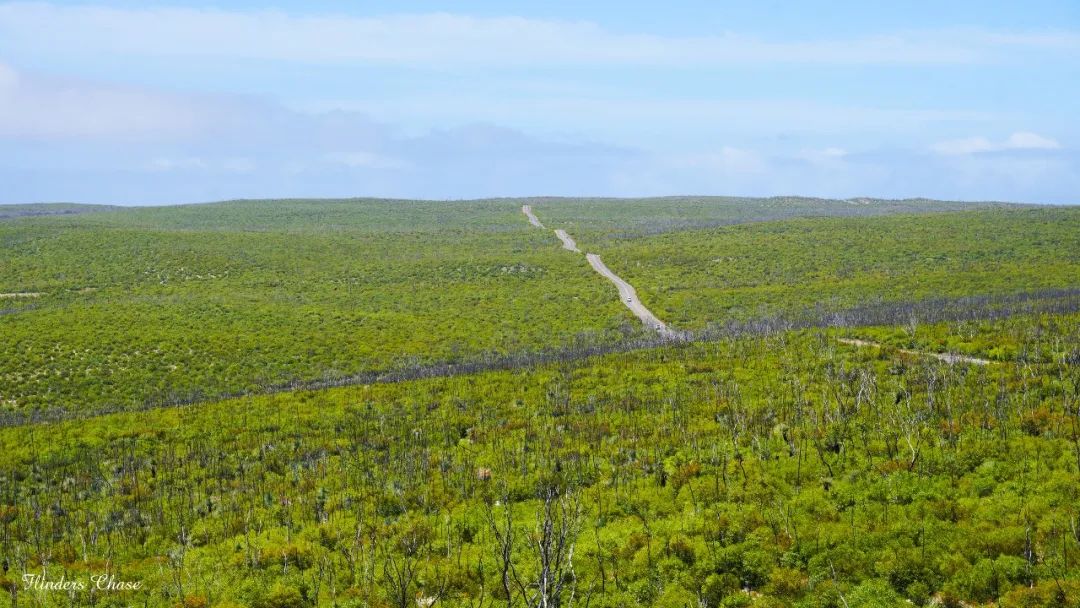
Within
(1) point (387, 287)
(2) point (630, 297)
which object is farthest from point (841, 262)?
(1) point (387, 287)

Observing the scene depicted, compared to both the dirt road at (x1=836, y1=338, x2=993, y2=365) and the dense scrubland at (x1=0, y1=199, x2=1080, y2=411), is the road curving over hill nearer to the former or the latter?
the dense scrubland at (x1=0, y1=199, x2=1080, y2=411)

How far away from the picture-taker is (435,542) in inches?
686

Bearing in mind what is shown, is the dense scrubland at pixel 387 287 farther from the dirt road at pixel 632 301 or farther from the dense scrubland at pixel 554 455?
the dirt road at pixel 632 301

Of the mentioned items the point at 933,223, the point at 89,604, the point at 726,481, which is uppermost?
the point at 933,223

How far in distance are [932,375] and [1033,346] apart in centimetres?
846

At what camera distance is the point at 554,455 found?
23.5 metres

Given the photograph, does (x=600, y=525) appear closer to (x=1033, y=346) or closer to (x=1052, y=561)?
(x=1052, y=561)

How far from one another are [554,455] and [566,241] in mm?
102468

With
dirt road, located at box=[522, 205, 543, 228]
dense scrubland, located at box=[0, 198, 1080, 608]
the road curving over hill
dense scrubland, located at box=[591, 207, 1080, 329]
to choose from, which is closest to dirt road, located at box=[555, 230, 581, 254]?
the road curving over hill

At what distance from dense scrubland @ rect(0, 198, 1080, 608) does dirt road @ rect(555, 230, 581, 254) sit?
46.2 metres

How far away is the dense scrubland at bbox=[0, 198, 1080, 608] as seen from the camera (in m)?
14.7

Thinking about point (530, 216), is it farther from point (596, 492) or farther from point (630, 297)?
point (596, 492)

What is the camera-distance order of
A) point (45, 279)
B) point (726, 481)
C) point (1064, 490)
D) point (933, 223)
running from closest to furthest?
point (1064, 490) < point (726, 481) < point (45, 279) < point (933, 223)

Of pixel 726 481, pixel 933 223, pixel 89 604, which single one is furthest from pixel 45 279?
pixel 933 223
